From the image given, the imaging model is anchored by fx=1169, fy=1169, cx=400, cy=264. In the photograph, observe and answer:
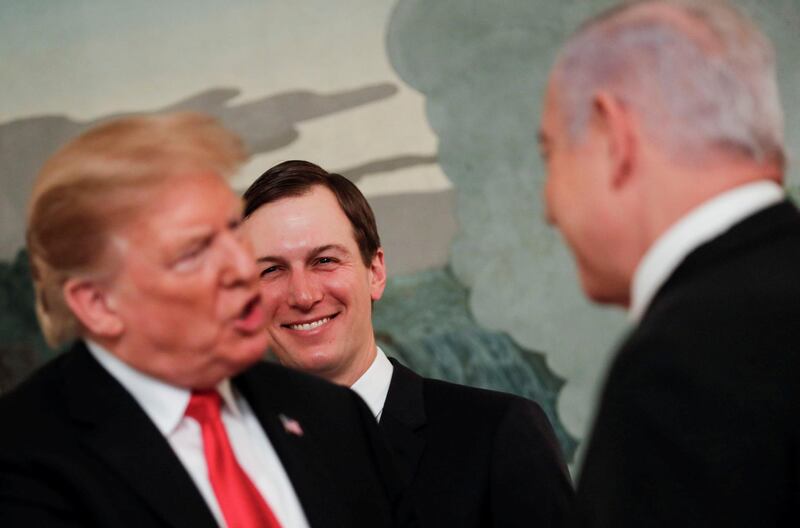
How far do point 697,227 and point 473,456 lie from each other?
146 centimetres

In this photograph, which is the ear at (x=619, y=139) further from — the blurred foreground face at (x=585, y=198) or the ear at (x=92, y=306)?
the ear at (x=92, y=306)

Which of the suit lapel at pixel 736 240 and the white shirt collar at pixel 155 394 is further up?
the suit lapel at pixel 736 240

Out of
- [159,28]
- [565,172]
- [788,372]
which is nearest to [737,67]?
[565,172]

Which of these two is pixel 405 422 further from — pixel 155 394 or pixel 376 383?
pixel 155 394

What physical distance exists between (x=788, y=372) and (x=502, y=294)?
20.8 ft

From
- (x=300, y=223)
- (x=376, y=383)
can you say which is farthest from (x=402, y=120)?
(x=376, y=383)

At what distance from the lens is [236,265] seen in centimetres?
217

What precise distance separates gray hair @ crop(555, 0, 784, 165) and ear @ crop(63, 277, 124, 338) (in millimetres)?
934

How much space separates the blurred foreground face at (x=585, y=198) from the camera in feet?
6.82

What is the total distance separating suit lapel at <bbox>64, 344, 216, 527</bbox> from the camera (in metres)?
2.17

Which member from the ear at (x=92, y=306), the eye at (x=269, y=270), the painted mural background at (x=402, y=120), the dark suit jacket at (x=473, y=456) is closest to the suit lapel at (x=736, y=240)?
the ear at (x=92, y=306)

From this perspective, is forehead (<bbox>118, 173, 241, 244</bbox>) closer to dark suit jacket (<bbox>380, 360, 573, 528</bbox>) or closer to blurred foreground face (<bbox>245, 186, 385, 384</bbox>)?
dark suit jacket (<bbox>380, 360, 573, 528</bbox>)

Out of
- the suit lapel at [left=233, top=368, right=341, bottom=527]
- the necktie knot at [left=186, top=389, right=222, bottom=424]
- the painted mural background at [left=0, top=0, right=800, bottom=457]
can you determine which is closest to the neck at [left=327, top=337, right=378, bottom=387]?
the suit lapel at [left=233, top=368, right=341, bottom=527]

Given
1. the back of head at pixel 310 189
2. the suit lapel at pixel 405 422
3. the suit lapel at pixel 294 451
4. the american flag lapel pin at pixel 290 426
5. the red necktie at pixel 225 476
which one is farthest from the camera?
the back of head at pixel 310 189
